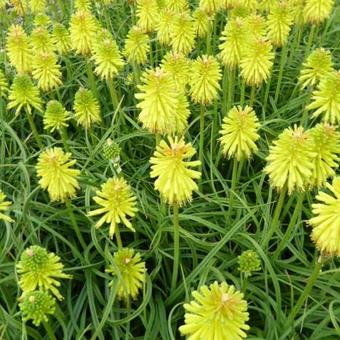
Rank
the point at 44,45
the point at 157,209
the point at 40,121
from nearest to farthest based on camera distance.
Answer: the point at 157,209
the point at 44,45
the point at 40,121

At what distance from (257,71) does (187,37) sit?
2.31 ft

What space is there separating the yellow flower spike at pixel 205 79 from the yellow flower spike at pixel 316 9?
1.32 meters

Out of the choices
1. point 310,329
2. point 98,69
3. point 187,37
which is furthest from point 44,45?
point 310,329

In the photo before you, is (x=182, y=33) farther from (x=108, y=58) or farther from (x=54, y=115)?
(x=54, y=115)

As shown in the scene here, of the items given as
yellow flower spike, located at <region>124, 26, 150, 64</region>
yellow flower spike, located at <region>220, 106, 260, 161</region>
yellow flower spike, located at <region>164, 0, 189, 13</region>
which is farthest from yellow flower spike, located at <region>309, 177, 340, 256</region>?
yellow flower spike, located at <region>164, 0, 189, 13</region>

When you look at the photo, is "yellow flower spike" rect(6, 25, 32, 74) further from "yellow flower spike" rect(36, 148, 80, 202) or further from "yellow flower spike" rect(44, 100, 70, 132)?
"yellow flower spike" rect(36, 148, 80, 202)

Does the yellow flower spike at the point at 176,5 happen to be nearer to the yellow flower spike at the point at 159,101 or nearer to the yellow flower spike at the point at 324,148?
the yellow flower spike at the point at 159,101

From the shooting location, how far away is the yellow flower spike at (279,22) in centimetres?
422

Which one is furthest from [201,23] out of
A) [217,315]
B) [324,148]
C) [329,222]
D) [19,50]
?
[217,315]

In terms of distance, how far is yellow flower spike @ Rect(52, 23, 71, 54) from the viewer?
4405 mm

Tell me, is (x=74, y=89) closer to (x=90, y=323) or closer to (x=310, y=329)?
(x=90, y=323)

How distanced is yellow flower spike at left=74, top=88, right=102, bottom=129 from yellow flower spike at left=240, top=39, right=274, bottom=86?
43.4 inches

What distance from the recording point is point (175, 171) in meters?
2.57

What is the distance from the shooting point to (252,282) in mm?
3299
